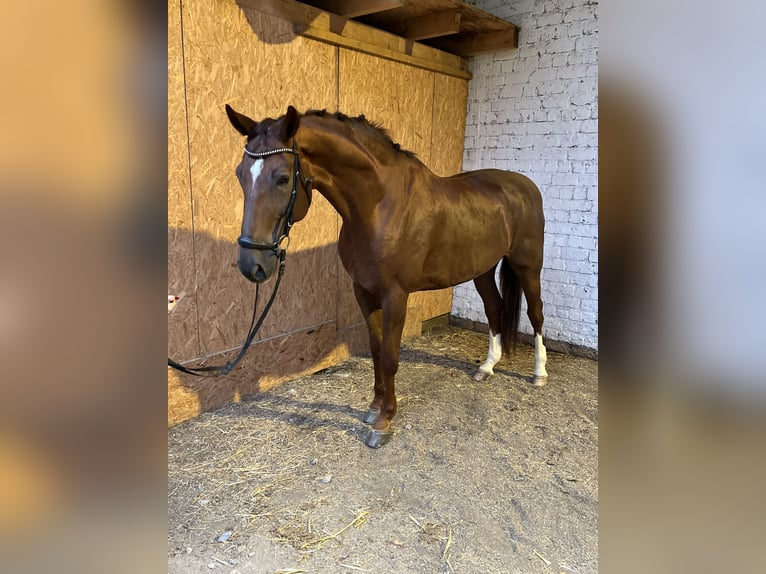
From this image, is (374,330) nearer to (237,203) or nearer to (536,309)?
(237,203)

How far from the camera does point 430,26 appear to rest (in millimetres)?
3492

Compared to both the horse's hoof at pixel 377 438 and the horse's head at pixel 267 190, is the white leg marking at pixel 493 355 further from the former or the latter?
the horse's head at pixel 267 190

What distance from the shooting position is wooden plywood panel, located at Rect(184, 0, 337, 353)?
2.49 m

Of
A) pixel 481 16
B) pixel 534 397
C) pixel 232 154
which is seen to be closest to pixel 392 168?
pixel 232 154

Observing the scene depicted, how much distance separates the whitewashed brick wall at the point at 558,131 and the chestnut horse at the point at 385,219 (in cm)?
68

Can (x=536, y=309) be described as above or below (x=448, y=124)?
below

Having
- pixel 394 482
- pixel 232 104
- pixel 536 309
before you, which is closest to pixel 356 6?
pixel 232 104

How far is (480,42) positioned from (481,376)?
2711 mm

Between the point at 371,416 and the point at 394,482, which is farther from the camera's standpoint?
the point at 371,416
